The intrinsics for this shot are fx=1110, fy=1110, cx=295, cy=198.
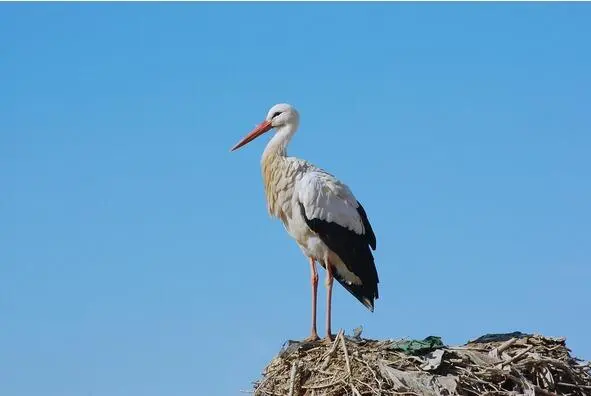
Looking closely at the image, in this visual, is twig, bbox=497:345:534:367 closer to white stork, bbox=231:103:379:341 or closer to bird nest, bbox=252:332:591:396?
bird nest, bbox=252:332:591:396

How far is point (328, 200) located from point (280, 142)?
2.72 feet

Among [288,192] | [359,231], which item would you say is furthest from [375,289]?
[288,192]

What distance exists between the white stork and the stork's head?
0.83 ft

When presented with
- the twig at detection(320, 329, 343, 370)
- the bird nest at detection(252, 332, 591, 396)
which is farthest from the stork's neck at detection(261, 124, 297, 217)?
the twig at detection(320, 329, 343, 370)

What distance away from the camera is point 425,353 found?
7.78m

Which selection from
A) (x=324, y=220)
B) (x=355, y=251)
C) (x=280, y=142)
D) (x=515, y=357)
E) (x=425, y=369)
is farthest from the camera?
(x=280, y=142)

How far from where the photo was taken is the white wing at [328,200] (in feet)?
29.8

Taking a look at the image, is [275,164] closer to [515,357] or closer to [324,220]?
[324,220]

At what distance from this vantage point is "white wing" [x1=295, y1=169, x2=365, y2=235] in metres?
9.09

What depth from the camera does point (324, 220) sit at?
9.10 metres

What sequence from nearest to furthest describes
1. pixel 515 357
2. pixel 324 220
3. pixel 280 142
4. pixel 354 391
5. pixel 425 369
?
pixel 354 391 → pixel 425 369 → pixel 515 357 → pixel 324 220 → pixel 280 142

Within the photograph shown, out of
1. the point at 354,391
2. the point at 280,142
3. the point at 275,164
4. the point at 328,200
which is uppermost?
the point at 280,142

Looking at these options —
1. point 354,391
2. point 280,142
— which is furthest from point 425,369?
point 280,142

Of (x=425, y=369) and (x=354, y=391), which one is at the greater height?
(x=425, y=369)
